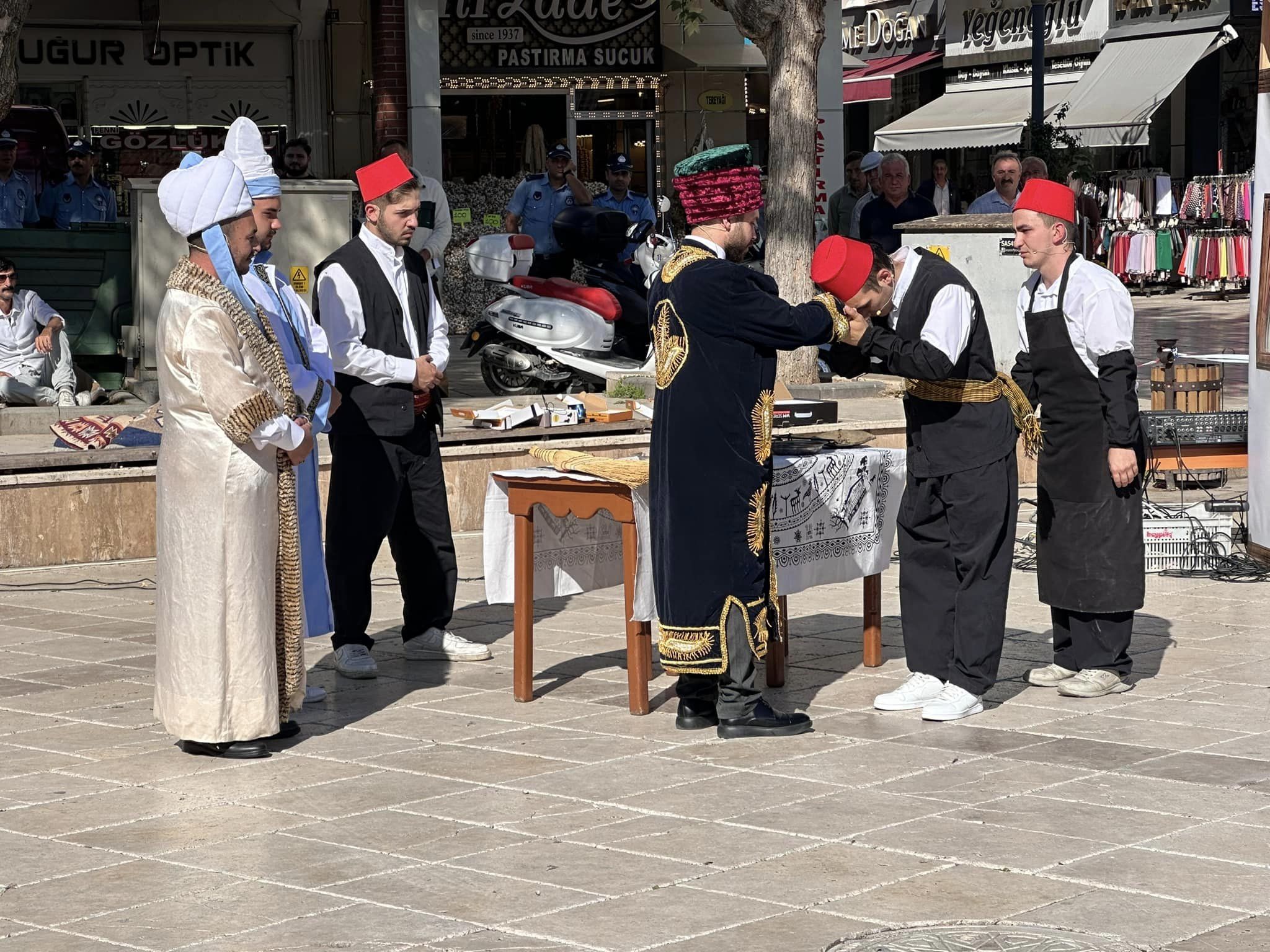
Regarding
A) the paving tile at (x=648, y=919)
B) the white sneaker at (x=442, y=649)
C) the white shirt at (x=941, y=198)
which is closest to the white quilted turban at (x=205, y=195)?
the white sneaker at (x=442, y=649)

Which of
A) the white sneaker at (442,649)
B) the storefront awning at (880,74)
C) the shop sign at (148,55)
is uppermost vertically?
the storefront awning at (880,74)

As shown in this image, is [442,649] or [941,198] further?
[941,198]

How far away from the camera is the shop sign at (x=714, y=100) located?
24016mm

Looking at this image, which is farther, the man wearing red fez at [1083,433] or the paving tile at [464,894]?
the man wearing red fez at [1083,433]

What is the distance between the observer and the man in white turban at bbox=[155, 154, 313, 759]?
604cm

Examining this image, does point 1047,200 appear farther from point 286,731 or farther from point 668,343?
point 286,731

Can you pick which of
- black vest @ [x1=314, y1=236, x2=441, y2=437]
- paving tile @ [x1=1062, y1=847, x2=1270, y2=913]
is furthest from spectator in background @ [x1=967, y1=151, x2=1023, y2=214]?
paving tile @ [x1=1062, y1=847, x2=1270, y2=913]

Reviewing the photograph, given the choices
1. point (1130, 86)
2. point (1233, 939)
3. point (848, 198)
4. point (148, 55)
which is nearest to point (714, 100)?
point (148, 55)

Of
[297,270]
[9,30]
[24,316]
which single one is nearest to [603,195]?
[297,270]

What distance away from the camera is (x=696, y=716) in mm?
6539

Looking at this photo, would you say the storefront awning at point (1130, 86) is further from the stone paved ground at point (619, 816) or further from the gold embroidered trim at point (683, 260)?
the gold embroidered trim at point (683, 260)

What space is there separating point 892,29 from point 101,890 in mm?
34178

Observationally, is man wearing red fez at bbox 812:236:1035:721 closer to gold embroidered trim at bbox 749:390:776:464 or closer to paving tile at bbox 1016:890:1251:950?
gold embroidered trim at bbox 749:390:776:464

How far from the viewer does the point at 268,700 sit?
6207 millimetres
